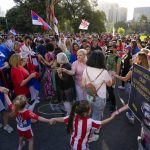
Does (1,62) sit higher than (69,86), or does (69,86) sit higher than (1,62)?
(1,62)

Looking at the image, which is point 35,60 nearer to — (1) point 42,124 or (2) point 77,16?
(1) point 42,124

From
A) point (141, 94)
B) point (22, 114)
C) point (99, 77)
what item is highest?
point (141, 94)

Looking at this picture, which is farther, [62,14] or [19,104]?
[62,14]

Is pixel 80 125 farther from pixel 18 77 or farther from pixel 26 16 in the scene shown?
pixel 26 16

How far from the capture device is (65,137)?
514cm

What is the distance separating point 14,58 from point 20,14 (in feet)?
148

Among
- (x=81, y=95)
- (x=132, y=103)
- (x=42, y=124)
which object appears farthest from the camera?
(x=42, y=124)

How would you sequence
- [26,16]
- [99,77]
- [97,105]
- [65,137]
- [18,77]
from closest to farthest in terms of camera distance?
[99,77] → [97,105] → [18,77] → [65,137] → [26,16]

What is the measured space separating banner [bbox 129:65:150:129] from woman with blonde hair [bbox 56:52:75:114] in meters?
1.92

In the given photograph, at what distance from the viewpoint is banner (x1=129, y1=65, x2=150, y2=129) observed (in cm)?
294

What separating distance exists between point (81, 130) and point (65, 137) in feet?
6.19

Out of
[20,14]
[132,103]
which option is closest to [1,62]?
[132,103]

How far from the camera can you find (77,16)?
57625 mm

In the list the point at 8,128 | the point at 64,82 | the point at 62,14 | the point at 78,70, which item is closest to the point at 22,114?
the point at 64,82
